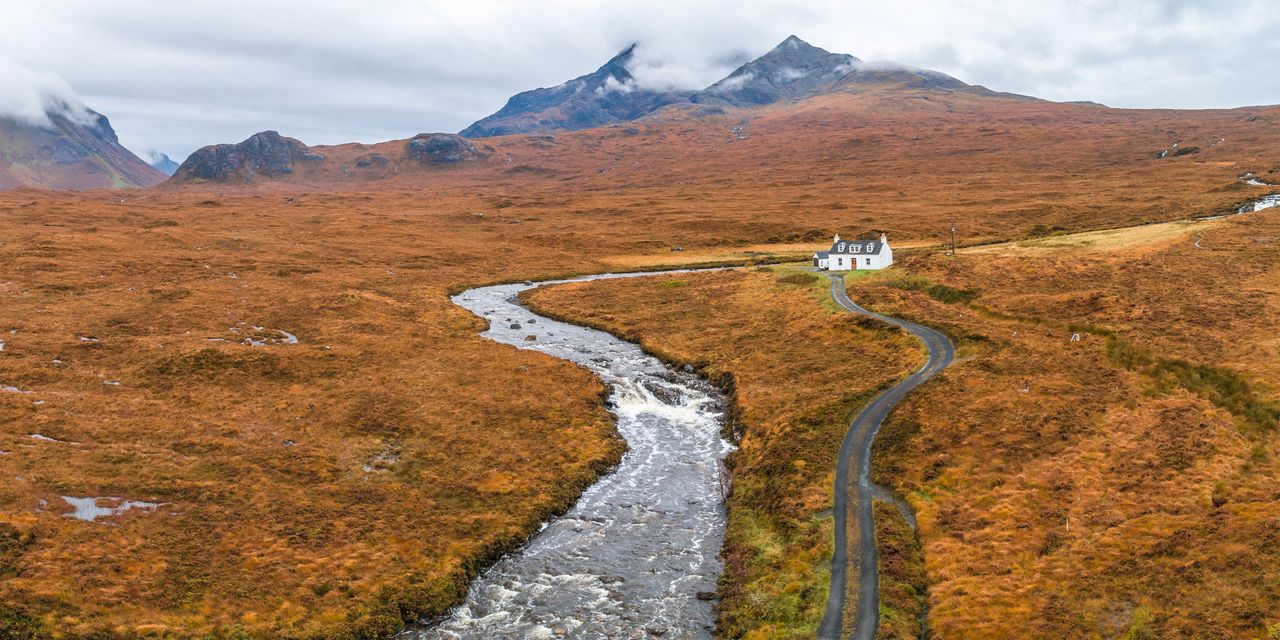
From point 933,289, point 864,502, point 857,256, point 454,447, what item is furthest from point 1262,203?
point 454,447

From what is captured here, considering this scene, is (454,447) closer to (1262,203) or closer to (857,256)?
(857,256)

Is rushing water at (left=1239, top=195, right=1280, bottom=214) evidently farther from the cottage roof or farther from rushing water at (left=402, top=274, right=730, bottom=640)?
rushing water at (left=402, top=274, right=730, bottom=640)

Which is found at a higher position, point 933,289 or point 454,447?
point 933,289

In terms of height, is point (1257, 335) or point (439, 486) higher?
point (1257, 335)

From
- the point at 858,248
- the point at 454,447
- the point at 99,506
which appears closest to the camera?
the point at 99,506

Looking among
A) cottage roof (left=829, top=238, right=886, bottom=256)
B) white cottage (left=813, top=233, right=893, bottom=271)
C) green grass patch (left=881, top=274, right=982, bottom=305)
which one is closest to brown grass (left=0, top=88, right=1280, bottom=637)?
green grass patch (left=881, top=274, right=982, bottom=305)

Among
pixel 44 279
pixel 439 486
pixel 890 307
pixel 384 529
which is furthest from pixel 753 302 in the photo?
pixel 44 279

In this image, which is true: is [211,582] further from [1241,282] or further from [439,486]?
[1241,282]
